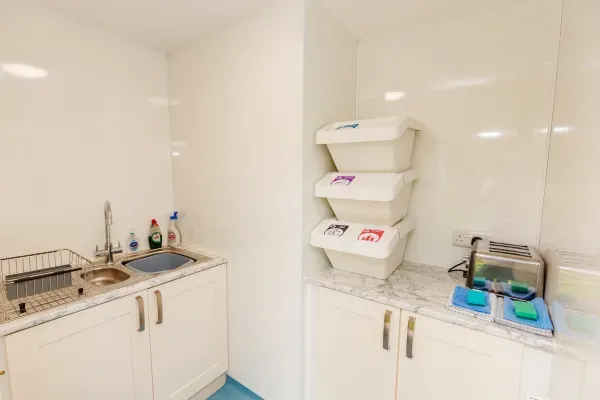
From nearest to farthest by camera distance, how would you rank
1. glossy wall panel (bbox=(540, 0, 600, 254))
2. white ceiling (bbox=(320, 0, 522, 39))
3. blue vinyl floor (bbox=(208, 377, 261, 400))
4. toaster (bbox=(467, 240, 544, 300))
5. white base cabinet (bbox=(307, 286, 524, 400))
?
glossy wall panel (bbox=(540, 0, 600, 254)) < white base cabinet (bbox=(307, 286, 524, 400)) < toaster (bbox=(467, 240, 544, 300)) < white ceiling (bbox=(320, 0, 522, 39)) < blue vinyl floor (bbox=(208, 377, 261, 400))

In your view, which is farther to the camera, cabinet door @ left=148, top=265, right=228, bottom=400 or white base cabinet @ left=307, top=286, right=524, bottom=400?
cabinet door @ left=148, top=265, right=228, bottom=400

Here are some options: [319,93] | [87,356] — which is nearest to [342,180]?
[319,93]

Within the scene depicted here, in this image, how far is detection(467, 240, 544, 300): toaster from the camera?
1.13 metres

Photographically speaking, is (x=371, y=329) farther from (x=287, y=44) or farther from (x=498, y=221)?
(x=287, y=44)

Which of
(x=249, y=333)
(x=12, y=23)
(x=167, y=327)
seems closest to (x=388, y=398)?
(x=249, y=333)

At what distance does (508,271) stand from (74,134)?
232 cm

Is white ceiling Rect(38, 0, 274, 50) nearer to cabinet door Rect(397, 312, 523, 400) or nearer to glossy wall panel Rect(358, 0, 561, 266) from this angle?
glossy wall panel Rect(358, 0, 561, 266)

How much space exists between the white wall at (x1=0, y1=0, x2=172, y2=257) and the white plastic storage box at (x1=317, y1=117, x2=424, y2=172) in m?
1.31

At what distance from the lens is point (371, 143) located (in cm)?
130

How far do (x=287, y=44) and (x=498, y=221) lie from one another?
1395 millimetres

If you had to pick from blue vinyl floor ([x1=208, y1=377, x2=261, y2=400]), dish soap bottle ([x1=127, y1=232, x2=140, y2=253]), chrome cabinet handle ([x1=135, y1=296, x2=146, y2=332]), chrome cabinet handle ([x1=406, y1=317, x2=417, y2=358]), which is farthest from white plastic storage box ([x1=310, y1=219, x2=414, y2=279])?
dish soap bottle ([x1=127, y1=232, x2=140, y2=253])

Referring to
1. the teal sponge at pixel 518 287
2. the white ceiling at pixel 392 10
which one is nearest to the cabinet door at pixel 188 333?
the teal sponge at pixel 518 287

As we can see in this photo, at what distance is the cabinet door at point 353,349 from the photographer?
1.22 m

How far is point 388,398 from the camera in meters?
1.23
